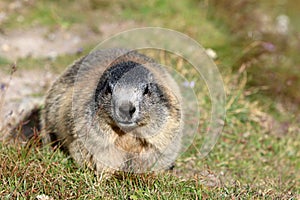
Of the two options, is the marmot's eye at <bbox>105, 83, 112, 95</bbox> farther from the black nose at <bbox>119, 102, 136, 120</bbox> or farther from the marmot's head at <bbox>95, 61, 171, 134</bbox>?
the black nose at <bbox>119, 102, 136, 120</bbox>

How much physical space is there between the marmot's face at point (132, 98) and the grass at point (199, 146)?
2.10 feet

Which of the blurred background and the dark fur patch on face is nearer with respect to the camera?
the dark fur patch on face

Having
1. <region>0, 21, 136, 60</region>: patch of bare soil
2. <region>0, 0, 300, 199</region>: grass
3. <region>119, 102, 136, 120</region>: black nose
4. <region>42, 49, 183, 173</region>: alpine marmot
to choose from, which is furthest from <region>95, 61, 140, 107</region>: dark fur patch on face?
<region>0, 21, 136, 60</region>: patch of bare soil

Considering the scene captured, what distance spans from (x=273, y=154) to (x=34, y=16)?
558 cm

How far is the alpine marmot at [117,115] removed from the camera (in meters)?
4.36

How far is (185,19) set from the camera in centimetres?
998

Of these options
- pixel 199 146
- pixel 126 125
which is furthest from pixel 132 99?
pixel 199 146

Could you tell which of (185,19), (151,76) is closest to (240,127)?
(151,76)

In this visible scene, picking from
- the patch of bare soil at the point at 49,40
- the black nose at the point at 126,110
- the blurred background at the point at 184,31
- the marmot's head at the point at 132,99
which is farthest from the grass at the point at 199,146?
the black nose at the point at 126,110

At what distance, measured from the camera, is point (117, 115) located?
4.22m

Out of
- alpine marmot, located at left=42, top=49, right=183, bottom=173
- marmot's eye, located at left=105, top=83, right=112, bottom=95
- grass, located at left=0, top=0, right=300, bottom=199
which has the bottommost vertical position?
grass, located at left=0, top=0, right=300, bottom=199

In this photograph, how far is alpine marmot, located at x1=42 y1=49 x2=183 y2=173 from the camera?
14.3 ft

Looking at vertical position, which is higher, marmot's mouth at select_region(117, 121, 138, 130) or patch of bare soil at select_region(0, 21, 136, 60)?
marmot's mouth at select_region(117, 121, 138, 130)

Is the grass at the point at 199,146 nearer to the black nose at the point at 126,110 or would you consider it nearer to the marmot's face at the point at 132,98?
the marmot's face at the point at 132,98
